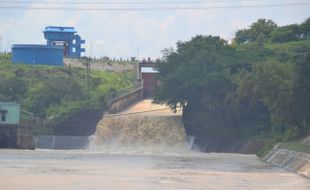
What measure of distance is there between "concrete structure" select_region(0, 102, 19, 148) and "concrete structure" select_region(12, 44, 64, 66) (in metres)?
43.7

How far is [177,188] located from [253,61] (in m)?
68.8

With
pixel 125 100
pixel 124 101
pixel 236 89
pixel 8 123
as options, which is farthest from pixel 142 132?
pixel 125 100

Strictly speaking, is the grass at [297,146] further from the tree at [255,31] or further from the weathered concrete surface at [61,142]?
the tree at [255,31]

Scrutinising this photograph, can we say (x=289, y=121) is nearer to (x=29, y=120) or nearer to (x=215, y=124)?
(x=215, y=124)

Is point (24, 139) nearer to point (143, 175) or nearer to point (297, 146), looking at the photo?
point (297, 146)

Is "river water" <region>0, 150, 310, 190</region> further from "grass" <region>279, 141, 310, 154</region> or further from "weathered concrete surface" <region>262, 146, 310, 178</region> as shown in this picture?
"grass" <region>279, 141, 310, 154</region>

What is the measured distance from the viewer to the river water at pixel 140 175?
56500 millimetres

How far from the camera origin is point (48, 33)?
173m

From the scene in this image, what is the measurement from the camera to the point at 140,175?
215 feet

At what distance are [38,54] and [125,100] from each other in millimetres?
27678

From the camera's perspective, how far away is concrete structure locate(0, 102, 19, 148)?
11439 centimetres

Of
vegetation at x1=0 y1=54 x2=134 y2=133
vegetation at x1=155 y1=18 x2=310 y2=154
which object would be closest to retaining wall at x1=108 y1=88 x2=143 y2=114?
vegetation at x1=0 y1=54 x2=134 y2=133

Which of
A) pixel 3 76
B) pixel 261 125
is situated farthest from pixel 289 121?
pixel 3 76

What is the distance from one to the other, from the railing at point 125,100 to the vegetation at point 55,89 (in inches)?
37.1
